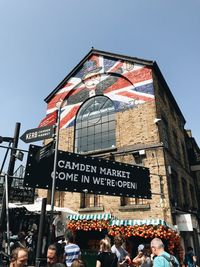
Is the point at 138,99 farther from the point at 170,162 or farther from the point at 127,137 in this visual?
the point at 170,162

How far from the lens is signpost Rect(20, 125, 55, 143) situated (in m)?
5.66

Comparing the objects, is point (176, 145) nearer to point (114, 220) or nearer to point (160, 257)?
point (114, 220)

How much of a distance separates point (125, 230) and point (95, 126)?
6.66 metres

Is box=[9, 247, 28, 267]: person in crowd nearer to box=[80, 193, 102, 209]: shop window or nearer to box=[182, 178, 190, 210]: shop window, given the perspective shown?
box=[80, 193, 102, 209]: shop window

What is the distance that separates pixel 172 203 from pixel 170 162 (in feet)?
7.56

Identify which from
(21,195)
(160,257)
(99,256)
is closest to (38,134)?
(99,256)

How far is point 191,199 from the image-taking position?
618 inches

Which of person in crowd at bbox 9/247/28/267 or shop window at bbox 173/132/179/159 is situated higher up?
shop window at bbox 173/132/179/159

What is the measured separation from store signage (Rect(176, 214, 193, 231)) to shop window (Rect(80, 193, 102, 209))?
12.6 ft

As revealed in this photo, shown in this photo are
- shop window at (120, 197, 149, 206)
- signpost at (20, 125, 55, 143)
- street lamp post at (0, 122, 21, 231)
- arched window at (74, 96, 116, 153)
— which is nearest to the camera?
signpost at (20, 125, 55, 143)

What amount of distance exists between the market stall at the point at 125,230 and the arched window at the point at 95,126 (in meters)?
4.21

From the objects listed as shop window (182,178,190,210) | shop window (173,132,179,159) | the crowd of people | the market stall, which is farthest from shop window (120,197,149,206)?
shop window (173,132,179,159)

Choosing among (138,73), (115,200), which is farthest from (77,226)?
(138,73)

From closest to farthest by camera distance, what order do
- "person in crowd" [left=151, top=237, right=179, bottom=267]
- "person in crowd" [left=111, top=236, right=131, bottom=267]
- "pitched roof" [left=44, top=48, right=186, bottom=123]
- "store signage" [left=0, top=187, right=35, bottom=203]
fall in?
"person in crowd" [left=151, top=237, right=179, bottom=267] → "person in crowd" [left=111, top=236, right=131, bottom=267] → "store signage" [left=0, top=187, right=35, bottom=203] → "pitched roof" [left=44, top=48, right=186, bottom=123]
